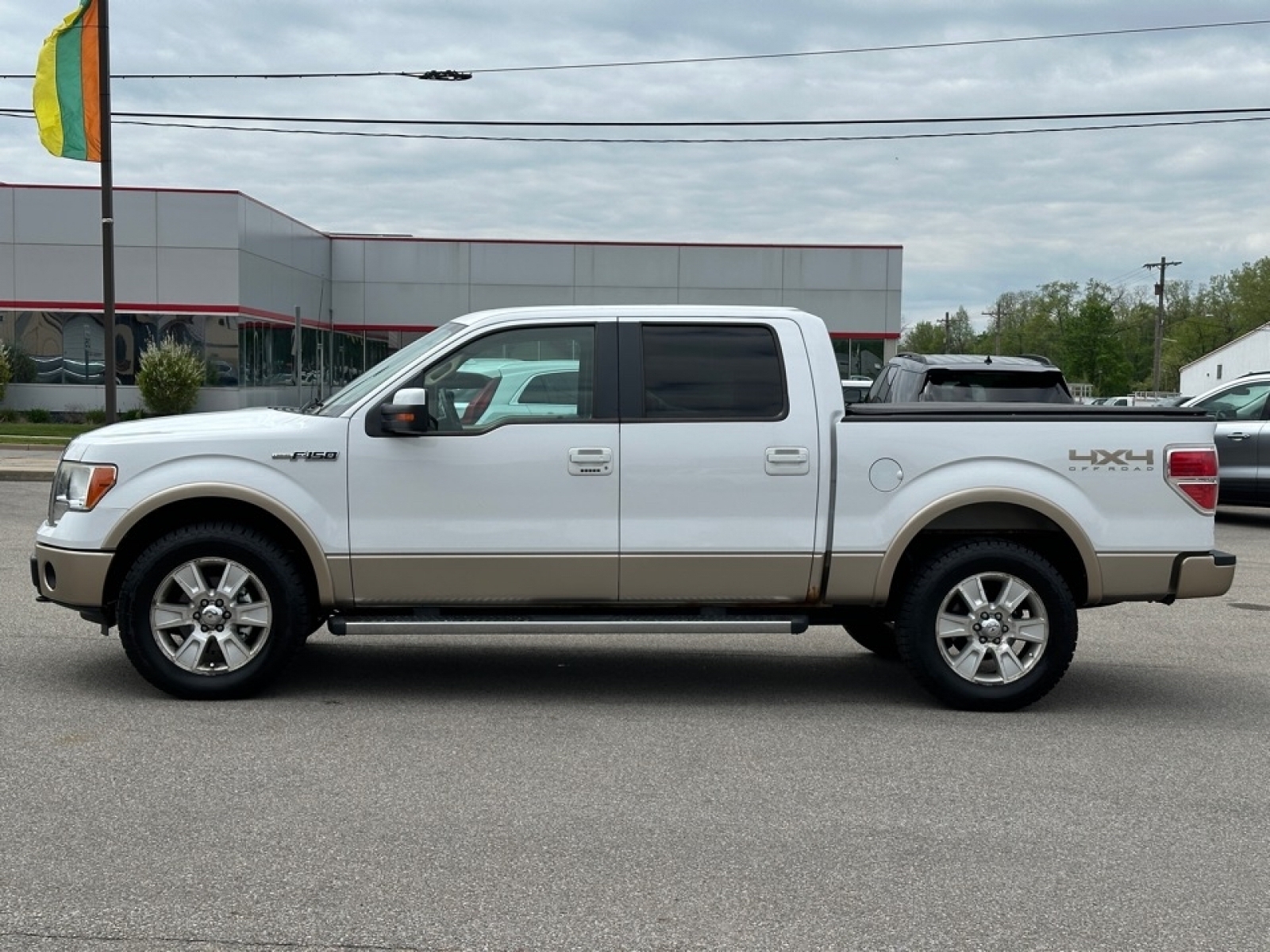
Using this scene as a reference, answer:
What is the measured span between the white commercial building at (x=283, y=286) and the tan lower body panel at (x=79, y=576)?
2339 cm

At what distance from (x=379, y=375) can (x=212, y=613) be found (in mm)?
1461

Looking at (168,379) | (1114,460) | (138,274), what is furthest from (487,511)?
(138,274)

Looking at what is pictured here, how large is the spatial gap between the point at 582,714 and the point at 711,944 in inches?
115

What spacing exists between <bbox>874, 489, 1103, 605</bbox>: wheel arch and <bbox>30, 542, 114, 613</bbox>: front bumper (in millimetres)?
3858

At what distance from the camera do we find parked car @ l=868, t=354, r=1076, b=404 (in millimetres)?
13477

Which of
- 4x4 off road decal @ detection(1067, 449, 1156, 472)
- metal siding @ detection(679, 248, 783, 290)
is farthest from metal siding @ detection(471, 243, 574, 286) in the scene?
4x4 off road decal @ detection(1067, 449, 1156, 472)

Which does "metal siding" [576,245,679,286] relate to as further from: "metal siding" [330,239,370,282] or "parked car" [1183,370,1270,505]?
"parked car" [1183,370,1270,505]

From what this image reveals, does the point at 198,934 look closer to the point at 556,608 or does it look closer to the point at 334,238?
the point at 556,608

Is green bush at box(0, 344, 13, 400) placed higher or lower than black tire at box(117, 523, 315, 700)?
higher

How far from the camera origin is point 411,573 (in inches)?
276

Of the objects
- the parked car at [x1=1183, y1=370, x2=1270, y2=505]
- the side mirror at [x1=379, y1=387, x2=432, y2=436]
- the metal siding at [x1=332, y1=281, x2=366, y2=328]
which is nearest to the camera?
the side mirror at [x1=379, y1=387, x2=432, y2=436]

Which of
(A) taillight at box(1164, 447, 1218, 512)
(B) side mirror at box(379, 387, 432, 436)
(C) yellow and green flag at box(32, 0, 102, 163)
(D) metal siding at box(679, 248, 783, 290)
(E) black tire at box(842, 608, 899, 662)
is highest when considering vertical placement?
(C) yellow and green flag at box(32, 0, 102, 163)

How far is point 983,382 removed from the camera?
540 inches

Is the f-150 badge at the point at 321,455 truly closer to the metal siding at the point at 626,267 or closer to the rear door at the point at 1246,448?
the rear door at the point at 1246,448
